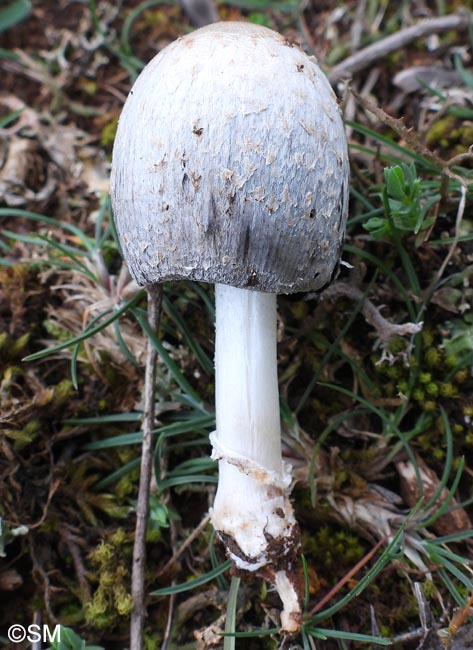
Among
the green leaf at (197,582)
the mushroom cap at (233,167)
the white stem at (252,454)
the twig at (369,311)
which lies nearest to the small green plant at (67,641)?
the green leaf at (197,582)

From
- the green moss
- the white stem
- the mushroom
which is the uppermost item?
the mushroom

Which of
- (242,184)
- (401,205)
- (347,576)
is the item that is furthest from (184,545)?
(401,205)

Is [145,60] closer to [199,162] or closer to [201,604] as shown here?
[199,162]

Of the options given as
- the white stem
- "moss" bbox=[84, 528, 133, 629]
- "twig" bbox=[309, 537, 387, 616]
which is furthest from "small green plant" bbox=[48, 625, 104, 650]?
"twig" bbox=[309, 537, 387, 616]

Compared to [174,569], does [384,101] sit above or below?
above

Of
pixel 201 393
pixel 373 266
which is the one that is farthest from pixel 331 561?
pixel 373 266

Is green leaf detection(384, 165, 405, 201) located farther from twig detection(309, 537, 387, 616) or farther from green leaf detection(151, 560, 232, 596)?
green leaf detection(151, 560, 232, 596)

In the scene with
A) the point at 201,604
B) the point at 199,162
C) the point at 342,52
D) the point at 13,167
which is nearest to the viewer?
the point at 199,162

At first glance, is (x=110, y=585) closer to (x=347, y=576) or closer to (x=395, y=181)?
(x=347, y=576)
